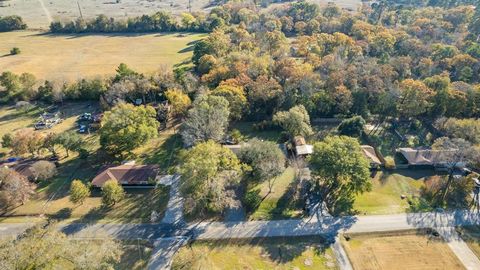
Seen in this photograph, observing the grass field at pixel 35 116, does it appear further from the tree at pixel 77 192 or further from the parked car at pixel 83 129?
the tree at pixel 77 192

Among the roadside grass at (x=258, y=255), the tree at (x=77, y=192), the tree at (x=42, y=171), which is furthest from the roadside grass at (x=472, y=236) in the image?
the tree at (x=42, y=171)

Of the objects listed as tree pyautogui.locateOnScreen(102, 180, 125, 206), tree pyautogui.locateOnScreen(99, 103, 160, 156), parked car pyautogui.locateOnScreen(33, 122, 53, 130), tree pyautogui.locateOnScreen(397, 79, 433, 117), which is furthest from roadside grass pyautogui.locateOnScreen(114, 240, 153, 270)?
tree pyautogui.locateOnScreen(397, 79, 433, 117)

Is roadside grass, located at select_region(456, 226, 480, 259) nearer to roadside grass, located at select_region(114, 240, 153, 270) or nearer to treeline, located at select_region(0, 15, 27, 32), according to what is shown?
roadside grass, located at select_region(114, 240, 153, 270)

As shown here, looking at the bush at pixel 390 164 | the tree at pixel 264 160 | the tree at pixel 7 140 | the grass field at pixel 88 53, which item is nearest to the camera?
the tree at pixel 264 160

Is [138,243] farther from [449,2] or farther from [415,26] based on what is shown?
[449,2]

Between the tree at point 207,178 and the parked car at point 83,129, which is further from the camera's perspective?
the parked car at point 83,129

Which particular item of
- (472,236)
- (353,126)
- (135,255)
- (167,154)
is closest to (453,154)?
(472,236)

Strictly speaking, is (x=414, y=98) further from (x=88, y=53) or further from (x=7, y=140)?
(x=88, y=53)
